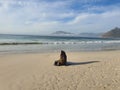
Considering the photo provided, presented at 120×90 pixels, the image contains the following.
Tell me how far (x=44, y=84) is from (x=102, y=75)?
2642 mm

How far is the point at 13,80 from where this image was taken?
7.44 meters

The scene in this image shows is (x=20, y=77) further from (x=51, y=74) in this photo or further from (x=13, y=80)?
(x=51, y=74)

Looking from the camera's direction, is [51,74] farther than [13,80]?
Yes

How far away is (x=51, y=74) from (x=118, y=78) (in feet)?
9.05

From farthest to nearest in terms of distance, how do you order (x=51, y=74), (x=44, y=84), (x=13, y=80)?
(x=51, y=74) < (x=13, y=80) < (x=44, y=84)

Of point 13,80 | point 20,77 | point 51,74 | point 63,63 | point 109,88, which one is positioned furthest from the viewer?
point 63,63

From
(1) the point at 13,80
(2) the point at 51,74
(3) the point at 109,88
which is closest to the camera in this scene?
(3) the point at 109,88

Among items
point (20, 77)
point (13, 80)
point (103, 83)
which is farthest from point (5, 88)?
point (103, 83)

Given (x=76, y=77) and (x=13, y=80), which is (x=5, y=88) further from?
Answer: (x=76, y=77)

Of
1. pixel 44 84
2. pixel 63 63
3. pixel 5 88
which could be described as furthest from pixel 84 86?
pixel 63 63

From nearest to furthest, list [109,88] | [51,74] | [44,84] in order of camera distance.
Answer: [109,88]
[44,84]
[51,74]

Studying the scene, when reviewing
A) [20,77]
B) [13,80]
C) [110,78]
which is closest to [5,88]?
[13,80]

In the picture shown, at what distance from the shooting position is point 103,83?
277 inches

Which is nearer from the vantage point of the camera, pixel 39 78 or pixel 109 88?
pixel 109 88
